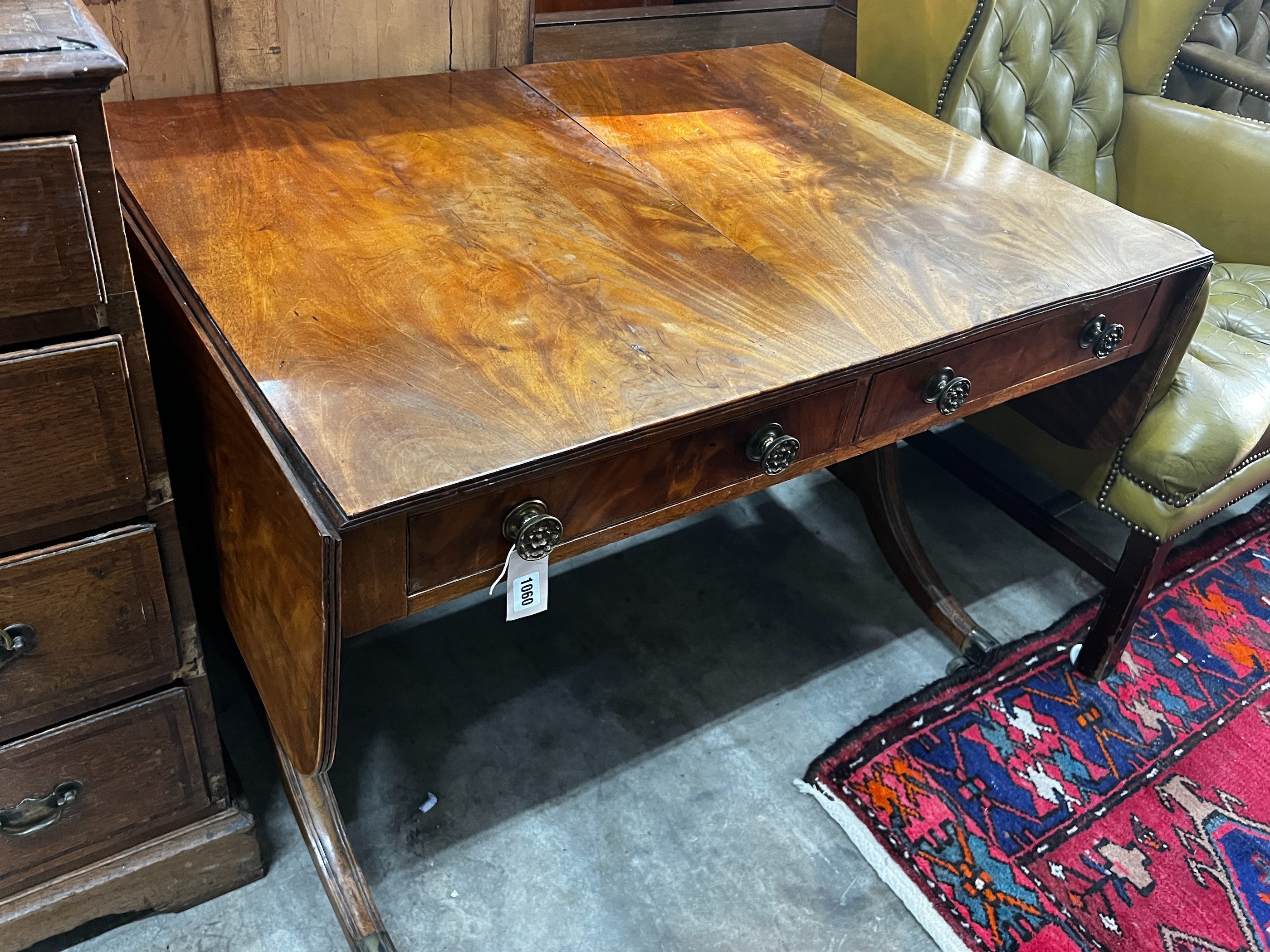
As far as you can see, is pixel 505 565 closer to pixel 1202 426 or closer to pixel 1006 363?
pixel 1006 363

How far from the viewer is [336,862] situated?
1152 millimetres

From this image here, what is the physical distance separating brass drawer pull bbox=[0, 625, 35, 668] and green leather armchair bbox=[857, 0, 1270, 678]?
4.36ft

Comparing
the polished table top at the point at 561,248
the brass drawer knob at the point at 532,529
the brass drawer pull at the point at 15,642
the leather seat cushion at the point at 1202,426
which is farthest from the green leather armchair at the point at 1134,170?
the brass drawer pull at the point at 15,642

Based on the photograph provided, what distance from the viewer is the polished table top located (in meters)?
0.81

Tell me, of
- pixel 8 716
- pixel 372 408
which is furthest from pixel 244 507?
pixel 8 716

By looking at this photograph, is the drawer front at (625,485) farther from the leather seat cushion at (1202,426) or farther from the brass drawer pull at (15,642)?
the leather seat cushion at (1202,426)

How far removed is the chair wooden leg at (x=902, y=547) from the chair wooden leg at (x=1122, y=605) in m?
0.15

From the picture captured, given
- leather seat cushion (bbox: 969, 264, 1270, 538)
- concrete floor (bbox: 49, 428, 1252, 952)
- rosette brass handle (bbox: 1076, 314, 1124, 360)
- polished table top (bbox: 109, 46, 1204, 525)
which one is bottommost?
concrete floor (bbox: 49, 428, 1252, 952)

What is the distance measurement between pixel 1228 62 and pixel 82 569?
84.1 inches

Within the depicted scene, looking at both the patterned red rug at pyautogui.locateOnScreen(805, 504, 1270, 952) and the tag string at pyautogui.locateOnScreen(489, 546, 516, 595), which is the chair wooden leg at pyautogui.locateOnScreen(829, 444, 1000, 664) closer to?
the patterned red rug at pyautogui.locateOnScreen(805, 504, 1270, 952)

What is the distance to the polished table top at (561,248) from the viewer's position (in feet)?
2.67

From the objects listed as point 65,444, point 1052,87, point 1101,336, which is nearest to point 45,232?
point 65,444

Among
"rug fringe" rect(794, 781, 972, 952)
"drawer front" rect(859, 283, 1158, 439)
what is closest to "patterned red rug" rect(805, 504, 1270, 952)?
"rug fringe" rect(794, 781, 972, 952)

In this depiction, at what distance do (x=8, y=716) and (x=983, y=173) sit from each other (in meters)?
1.27
